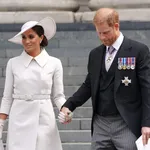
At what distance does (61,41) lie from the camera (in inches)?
464

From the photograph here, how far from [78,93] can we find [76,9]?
26.4 ft

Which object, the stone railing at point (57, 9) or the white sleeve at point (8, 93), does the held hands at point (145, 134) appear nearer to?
the white sleeve at point (8, 93)

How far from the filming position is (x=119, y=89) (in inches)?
206

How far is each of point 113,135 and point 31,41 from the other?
1304mm

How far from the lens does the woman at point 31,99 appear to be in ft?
20.1

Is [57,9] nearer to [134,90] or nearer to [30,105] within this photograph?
[30,105]

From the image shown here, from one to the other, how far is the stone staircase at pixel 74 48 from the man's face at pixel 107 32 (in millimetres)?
3473

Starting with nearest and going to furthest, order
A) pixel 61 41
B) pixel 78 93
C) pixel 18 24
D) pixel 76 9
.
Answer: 1. pixel 78 93
2. pixel 61 41
3. pixel 18 24
4. pixel 76 9

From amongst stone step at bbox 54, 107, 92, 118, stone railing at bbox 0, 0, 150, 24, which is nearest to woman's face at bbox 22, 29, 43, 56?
stone step at bbox 54, 107, 92, 118

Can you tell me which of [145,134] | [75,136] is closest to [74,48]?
[75,136]

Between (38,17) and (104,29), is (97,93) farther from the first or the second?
(38,17)

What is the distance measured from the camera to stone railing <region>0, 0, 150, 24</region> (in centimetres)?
1277

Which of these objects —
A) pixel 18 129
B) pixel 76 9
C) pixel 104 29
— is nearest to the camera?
pixel 104 29

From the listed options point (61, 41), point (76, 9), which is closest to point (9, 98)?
point (61, 41)
